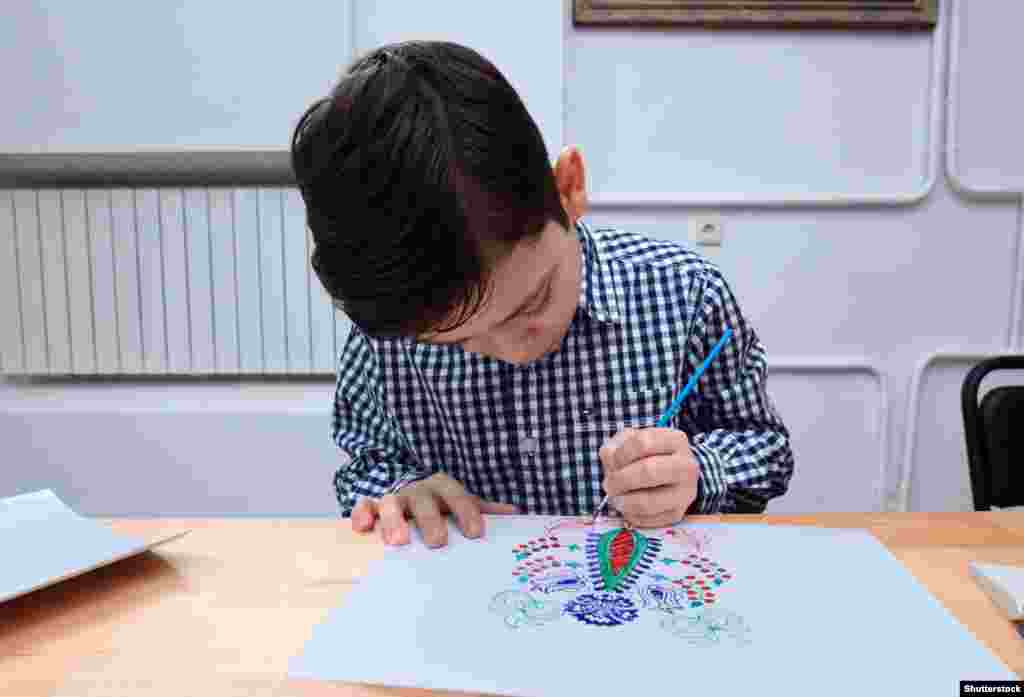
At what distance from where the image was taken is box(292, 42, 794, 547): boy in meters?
0.44

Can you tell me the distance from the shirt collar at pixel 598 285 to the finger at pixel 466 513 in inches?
10.2

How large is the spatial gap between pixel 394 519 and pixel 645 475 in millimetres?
200

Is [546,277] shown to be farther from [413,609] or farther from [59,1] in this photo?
[59,1]

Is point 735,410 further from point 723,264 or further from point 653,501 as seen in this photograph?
point 723,264

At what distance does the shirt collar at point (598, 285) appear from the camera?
746 millimetres

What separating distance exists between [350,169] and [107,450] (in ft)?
4.50

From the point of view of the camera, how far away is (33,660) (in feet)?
1.28

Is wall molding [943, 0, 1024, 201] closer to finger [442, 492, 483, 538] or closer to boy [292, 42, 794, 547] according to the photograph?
boy [292, 42, 794, 547]

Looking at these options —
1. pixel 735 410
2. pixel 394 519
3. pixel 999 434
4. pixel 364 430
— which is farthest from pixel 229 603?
pixel 999 434

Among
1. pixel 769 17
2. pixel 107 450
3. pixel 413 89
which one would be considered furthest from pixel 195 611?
pixel 769 17

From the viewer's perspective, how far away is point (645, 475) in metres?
0.55

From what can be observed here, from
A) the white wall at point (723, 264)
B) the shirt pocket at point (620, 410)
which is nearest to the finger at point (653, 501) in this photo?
the shirt pocket at point (620, 410)

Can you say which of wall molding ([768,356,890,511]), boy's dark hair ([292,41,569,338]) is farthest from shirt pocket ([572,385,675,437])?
wall molding ([768,356,890,511])

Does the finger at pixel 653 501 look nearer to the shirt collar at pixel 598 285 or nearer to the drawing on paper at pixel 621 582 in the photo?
the drawing on paper at pixel 621 582
